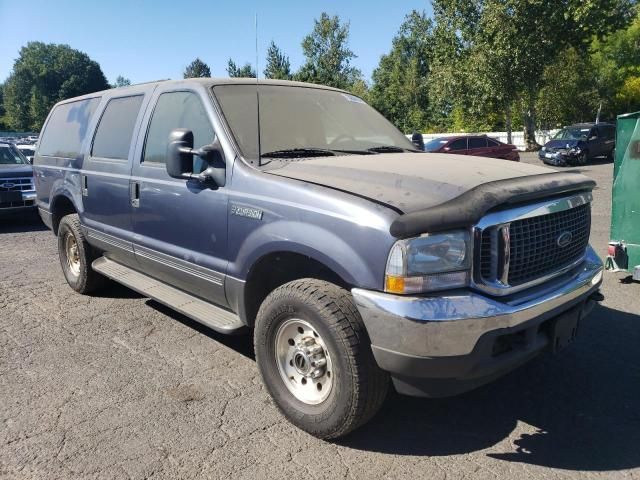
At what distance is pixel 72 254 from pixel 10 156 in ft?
22.6

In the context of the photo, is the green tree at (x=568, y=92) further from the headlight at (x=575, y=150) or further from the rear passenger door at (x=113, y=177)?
the rear passenger door at (x=113, y=177)

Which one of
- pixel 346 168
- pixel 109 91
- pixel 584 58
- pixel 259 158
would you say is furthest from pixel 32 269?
pixel 584 58

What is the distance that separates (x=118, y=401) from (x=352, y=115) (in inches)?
110

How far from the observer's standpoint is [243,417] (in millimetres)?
3133

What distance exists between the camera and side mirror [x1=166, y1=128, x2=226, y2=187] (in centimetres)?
328

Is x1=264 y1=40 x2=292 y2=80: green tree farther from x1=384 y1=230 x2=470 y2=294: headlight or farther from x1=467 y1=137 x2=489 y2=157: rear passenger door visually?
x1=384 y1=230 x2=470 y2=294: headlight

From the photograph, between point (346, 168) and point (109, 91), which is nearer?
point (346, 168)

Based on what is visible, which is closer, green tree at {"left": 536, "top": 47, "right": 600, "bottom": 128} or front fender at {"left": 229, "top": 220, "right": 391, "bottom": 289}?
front fender at {"left": 229, "top": 220, "right": 391, "bottom": 289}

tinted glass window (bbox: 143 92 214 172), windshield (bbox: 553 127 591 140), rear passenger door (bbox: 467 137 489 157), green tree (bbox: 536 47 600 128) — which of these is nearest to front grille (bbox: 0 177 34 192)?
tinted glass window (bbox: 143 92 214 172)

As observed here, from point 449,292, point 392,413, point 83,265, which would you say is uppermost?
point 449,292

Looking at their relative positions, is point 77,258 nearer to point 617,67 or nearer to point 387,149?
point 387,149

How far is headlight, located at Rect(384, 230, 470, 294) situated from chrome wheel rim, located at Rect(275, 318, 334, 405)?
24.1 inches

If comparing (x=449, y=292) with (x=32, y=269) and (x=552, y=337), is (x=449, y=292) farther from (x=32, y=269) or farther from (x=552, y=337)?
Answer: (x=32, y=269)

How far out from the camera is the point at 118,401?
3.33m
